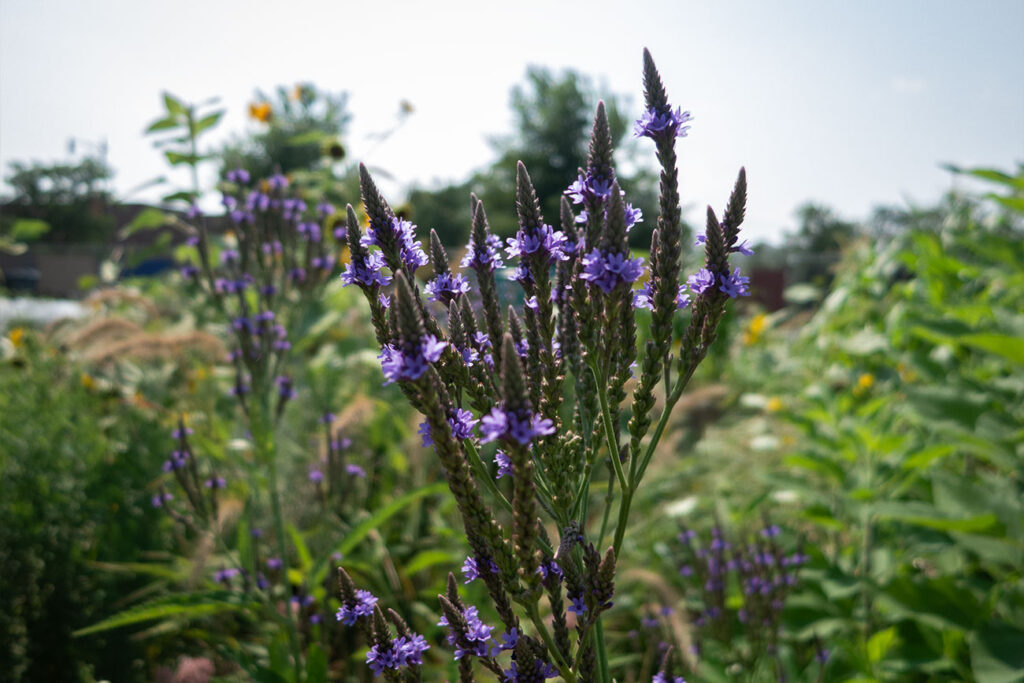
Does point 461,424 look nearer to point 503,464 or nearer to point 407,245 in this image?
point 503,464

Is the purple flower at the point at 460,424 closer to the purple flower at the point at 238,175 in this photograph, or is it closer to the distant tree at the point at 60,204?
the purple flower at the point at 238,175

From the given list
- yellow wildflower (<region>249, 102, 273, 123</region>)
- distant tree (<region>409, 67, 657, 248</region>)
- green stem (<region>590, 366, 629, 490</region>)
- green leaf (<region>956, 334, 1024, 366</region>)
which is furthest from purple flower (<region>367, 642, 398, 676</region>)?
distant tree (<region>409, 67, 657, 248</region>)

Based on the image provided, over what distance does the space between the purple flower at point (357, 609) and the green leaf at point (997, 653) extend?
2079 millimetres

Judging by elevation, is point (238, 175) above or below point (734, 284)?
above

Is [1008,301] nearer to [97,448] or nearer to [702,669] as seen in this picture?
[702,669]

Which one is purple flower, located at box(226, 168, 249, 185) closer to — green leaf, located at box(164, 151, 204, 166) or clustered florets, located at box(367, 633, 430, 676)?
green leaf, located at box(164, 151, 204, 166)

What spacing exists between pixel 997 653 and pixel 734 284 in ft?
6.46

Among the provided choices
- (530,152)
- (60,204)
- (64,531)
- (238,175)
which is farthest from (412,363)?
(60,204)

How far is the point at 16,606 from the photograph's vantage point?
10.6 feet

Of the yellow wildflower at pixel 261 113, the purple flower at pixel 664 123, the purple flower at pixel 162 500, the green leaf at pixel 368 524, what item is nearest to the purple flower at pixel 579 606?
the purple flower at pixel 664 123

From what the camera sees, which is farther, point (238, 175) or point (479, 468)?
point (238, 175)

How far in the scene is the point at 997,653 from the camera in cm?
211

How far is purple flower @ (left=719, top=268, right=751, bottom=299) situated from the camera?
3.71 ft

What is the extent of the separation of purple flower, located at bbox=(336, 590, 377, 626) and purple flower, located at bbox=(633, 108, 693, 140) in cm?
109
